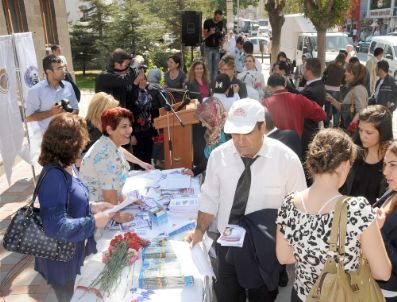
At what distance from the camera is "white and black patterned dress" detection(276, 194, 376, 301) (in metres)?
1.60

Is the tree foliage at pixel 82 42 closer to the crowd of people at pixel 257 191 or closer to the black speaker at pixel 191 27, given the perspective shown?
the black speaker at pixel 191 27

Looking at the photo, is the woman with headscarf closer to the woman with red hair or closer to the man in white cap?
the woman with red hair

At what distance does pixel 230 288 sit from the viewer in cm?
239

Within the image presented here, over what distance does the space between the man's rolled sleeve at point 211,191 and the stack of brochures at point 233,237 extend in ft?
0.84

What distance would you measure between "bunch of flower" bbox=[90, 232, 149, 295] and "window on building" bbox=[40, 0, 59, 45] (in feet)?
35.1

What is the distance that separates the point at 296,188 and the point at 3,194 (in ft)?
14.7

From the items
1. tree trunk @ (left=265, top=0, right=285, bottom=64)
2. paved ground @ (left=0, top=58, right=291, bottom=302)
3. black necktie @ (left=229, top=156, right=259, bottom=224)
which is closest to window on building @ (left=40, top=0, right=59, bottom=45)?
tree trunk @ (left=265, top=0, right=285, bottom=64)

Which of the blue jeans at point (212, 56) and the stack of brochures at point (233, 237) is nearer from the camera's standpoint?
the stack of brochures at point (233, 237)

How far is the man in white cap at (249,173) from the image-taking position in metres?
2.25

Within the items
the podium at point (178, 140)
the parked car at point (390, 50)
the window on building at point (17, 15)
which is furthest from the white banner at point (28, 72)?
the parked car at point (390, 50)

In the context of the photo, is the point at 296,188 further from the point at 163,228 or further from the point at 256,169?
the point at 163,228

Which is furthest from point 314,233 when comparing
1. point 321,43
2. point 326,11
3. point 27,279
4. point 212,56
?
point 321,43

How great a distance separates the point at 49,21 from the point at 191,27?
4.55 m

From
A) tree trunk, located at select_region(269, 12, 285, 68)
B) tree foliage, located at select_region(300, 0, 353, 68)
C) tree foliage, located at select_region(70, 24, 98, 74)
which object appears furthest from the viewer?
tree foliage, located at select_region(70, 24, 98, 74)
